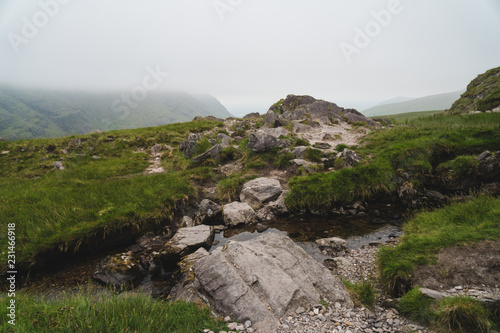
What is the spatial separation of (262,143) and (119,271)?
17025mm

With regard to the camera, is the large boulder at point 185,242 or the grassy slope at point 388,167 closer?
the large boulder at point 185,242

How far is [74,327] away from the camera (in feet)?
13.3

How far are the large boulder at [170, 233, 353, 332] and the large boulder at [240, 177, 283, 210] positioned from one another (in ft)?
23.5

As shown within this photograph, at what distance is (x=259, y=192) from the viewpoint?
1565cm

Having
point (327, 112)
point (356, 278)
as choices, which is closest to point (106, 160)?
point (356, 278)

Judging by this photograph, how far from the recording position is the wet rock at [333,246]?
10281 mm

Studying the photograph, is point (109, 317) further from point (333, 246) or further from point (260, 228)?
point (333, 246)

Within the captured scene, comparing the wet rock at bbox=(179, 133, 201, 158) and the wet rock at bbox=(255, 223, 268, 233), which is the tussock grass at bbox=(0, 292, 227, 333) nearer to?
the wet rock at bbox=(255, 223, 268, 233)

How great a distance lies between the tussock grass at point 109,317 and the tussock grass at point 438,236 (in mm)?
6235

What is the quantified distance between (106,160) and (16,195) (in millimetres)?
10203

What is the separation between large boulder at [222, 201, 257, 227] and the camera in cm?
1341

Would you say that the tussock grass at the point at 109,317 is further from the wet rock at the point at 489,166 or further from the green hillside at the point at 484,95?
the green hillside at the point at 484,95

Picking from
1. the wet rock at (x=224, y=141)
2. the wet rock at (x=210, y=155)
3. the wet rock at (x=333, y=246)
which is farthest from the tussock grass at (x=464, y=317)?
the wet rock at (x=224, y=141)
